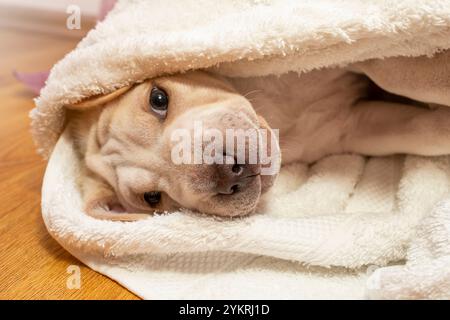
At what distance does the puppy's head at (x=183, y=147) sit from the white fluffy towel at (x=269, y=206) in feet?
0.16

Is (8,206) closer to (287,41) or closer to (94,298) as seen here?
(94,298)

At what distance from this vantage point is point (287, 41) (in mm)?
1216

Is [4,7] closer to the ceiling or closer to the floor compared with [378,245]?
closer to the ceiling

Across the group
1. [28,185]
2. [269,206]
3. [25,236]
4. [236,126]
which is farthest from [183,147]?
[28,185]

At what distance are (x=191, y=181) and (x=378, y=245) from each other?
1.50 ft

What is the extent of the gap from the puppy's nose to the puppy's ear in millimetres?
387

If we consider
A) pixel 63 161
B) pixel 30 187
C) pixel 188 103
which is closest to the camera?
pixel 188 103

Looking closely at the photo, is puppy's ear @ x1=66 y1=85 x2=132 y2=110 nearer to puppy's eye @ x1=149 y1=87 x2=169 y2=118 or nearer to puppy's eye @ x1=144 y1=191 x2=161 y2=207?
puppy's eye @ x1=149 y1=87 x2=169 y2=118

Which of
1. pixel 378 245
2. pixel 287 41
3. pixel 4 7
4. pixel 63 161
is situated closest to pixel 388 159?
pixel 378 245

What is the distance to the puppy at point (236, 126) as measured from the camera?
1.16 meters

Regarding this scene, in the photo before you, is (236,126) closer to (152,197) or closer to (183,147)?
(183,147)

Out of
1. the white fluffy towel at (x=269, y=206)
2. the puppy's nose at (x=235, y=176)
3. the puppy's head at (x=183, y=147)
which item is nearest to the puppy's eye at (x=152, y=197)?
the puppy's head at (x=183, y=147)

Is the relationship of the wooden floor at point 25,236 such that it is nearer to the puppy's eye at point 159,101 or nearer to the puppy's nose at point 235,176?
the puppy's nose at point 235,176

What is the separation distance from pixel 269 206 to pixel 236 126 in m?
0.28
